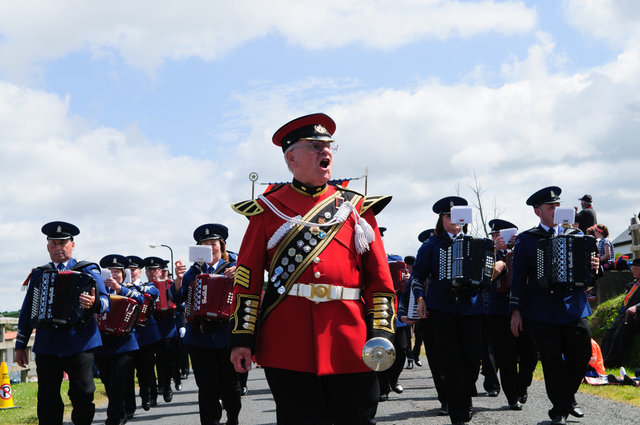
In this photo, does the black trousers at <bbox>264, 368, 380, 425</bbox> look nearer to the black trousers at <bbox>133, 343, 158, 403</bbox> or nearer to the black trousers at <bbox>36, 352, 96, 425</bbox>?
the black trousers at <bbox>36, 352, 96, 425</bbox>

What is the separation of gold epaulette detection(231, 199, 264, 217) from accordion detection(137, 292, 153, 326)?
7.30 meters

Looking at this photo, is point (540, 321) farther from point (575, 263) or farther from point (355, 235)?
point (355, 235)

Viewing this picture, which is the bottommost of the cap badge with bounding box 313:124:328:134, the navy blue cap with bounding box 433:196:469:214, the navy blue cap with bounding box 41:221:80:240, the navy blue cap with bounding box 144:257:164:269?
the cap badge with bounding box 313:124:328:134

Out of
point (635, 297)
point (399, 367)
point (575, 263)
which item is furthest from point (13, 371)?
point (575, 263)

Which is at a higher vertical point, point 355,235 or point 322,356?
point 355,235

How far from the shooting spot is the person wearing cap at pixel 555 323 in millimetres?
8617

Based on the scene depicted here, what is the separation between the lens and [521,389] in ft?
34.6

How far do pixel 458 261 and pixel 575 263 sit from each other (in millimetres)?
1326

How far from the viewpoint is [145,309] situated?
12.5m

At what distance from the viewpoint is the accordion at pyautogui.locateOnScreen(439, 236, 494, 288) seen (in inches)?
361

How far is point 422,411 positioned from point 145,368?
5.13m

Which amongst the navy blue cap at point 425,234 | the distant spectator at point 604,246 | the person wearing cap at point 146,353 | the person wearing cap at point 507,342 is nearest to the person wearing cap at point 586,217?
the distant spectator at point 604,246

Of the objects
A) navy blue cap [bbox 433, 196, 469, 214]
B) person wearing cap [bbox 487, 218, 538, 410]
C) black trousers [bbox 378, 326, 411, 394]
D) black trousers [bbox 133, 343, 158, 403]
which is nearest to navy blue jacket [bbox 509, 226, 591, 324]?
person wearing cap [bbox 487, 218, 538, 410]

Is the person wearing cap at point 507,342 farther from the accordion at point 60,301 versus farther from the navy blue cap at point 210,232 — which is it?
the accordion at point 60,301
